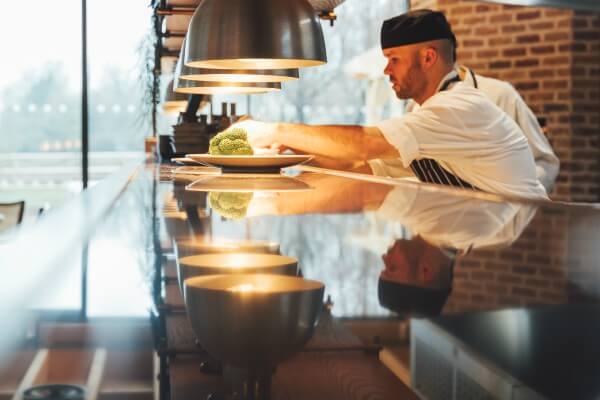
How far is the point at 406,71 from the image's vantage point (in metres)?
3.29

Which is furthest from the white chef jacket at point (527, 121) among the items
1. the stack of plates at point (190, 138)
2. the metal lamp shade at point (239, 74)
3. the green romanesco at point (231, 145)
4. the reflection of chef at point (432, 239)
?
the reflection of chef at point (432, 239)

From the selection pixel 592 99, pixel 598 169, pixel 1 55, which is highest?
pixel 1 55

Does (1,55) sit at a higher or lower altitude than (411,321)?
higher

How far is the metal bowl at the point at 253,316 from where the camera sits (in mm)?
503

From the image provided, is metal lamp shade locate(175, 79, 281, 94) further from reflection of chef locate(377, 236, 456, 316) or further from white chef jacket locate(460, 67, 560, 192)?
reflection of chef locate(377, 236, 456, 316)

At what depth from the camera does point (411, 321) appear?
0.56m

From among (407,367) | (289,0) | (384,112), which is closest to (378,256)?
(407,367)

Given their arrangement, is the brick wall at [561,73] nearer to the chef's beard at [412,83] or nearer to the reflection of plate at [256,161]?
the chef's beard at [412,83]

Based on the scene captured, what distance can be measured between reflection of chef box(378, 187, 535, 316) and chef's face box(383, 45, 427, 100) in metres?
1.68

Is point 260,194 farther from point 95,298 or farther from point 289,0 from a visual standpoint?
point 95,298

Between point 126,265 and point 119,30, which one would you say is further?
point 119,30

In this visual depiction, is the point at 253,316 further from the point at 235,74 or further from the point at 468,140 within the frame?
the point at 468,140

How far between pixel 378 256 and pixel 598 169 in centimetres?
537

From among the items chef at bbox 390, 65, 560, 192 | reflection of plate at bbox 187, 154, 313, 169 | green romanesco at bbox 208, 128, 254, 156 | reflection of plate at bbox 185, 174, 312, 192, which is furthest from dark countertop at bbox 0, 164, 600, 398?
chef at bbox 390, 65, 560, 192
